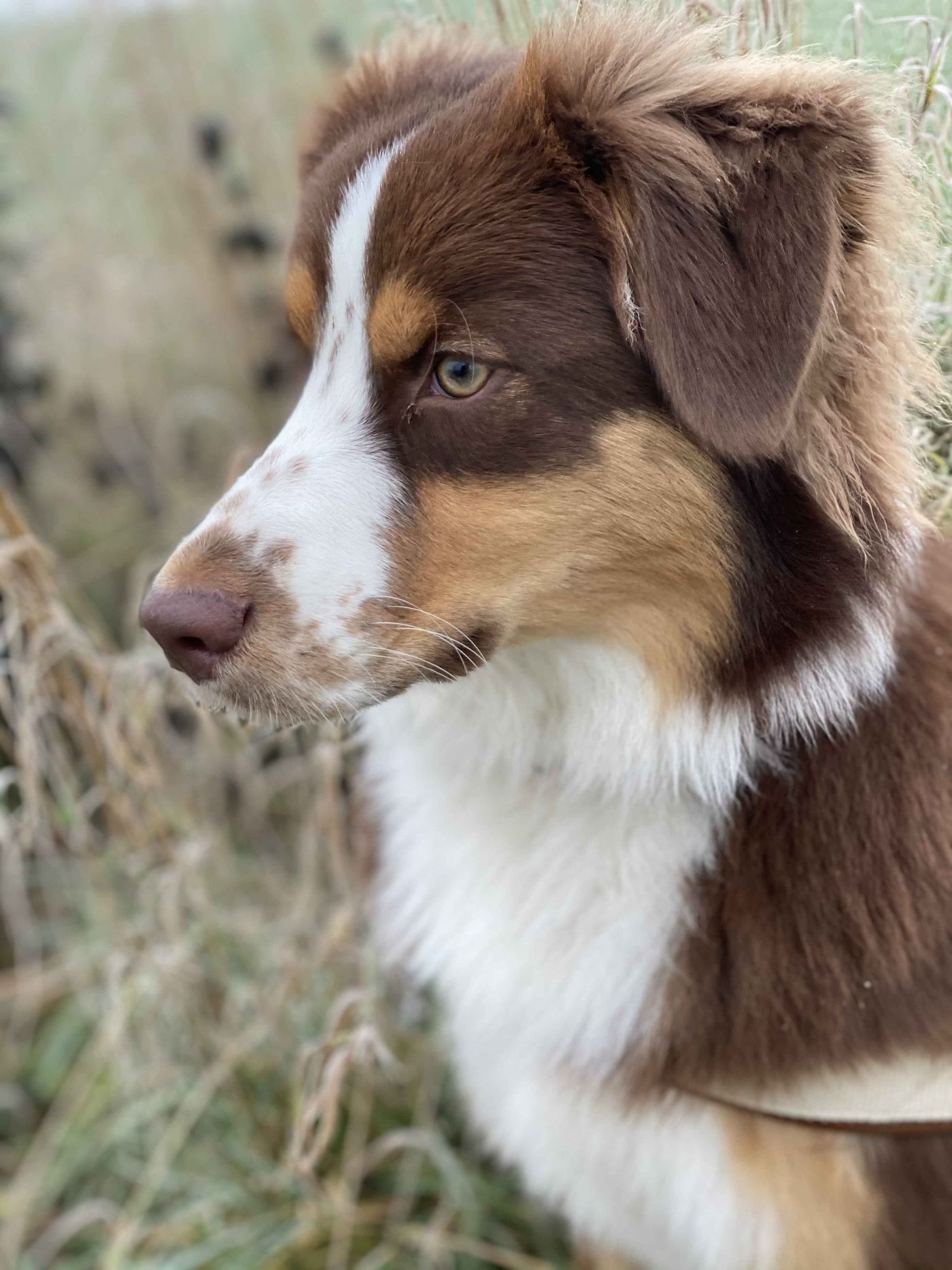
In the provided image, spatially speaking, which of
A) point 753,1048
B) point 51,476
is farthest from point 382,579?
point 51,476

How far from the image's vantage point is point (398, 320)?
1455 millimetres

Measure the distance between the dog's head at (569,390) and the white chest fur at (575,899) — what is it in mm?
216

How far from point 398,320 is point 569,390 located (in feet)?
0.77

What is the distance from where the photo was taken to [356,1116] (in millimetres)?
2738

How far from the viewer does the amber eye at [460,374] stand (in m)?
1.44

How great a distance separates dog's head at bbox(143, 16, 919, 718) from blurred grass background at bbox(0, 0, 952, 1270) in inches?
10.6

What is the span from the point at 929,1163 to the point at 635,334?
4.09 ft

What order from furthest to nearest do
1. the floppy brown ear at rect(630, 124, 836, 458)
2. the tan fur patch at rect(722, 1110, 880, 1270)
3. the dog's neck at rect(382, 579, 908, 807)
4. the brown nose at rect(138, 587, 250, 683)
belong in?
the tan fur patch at rect(722, 1110, 880, 1270) < the dog's neck at rect(382, 579, 908, 807) < the brown nose at rect(138, 587, 250, 683) < the floppy brown ear at rect(630, 124, 836, 458)

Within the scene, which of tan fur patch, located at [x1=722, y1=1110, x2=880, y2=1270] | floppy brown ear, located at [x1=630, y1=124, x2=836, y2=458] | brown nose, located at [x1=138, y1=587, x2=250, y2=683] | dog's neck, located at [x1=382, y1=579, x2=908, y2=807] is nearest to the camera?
floppy brown ear, located at [x1=630, y1=124, x2=836, y2=458]

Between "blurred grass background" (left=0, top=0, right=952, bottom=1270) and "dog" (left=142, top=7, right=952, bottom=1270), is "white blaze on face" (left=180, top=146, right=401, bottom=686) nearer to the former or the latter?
"dog" (left=142, top=7, right=952, bottom=1270)

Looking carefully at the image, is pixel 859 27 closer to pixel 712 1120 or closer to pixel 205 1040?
pixel 712 1120

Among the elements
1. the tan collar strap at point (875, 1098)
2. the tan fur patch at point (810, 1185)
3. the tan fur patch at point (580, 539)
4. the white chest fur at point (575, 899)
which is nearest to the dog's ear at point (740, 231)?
the tan fur patch at point (580, 539)

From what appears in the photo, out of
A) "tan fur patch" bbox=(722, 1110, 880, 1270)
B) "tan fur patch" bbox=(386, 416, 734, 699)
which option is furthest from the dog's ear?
"tan fur patch" bbox=(722, 1110, 880, 1270)

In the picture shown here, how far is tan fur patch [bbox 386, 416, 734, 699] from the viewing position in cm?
A: 146
